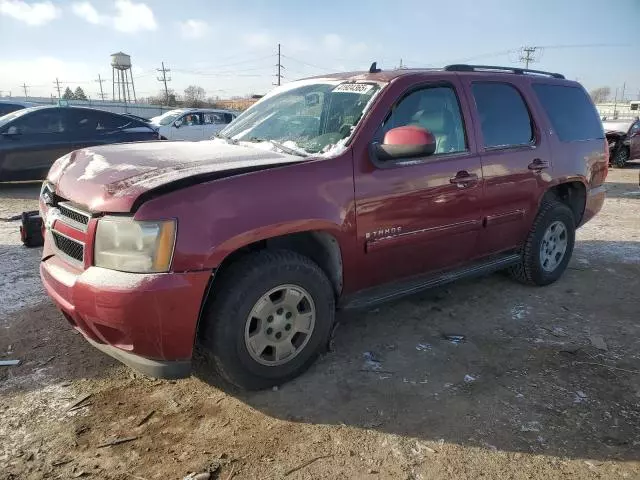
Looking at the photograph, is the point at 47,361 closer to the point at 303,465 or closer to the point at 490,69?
the point at 303,465

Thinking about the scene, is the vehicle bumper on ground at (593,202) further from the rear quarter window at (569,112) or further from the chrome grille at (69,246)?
the chrome grille at (69,246)

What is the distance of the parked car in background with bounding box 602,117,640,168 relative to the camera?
1515 centimetres

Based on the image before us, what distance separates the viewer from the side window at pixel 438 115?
348 centimetres

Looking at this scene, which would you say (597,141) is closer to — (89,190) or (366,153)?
(366,153)

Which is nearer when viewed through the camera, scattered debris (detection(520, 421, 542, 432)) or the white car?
scattered debris (detection(520, 421, 542, 432))

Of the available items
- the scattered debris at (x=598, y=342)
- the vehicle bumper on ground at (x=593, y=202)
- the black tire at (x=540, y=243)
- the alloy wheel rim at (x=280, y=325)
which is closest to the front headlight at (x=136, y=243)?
the alloy wheel rim at (x=280, y=325)

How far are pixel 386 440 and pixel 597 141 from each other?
3971 millimetres

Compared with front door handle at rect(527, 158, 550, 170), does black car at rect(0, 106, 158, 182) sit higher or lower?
higher

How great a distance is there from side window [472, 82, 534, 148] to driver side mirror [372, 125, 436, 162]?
3.21 ft

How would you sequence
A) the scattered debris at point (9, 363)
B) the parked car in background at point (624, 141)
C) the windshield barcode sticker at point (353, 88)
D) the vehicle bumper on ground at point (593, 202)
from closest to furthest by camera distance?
the scattered debris at point (9, 363) < the windshield barcode sticker at point (353, 88) < the vehicle bumper on ground at point (593, 202) < the parked car in background at point (624, 141)

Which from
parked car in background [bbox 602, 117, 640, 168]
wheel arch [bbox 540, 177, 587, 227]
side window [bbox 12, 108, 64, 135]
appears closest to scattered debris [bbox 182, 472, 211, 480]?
wheel arch [bbox 540, 177, 587, 227]

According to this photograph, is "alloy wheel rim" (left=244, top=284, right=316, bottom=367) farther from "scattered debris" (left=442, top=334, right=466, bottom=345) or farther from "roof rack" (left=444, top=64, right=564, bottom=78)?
"roof rack" (left=444, top=64, right=564, bottom=78)

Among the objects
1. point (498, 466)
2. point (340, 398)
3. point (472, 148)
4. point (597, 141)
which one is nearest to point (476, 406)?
point (498, 466)

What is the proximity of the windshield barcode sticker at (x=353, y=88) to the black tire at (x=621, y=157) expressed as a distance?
1477cm
